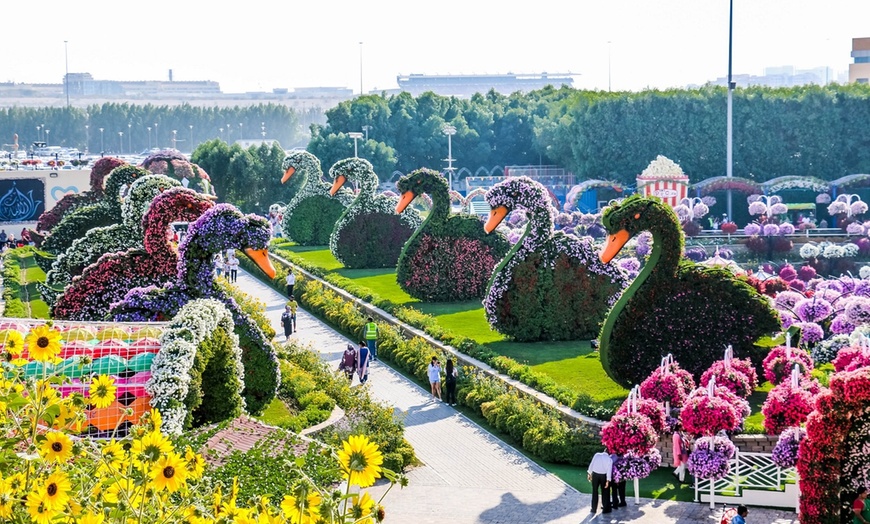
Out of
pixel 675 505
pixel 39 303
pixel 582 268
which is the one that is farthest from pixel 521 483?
pixel 39 303

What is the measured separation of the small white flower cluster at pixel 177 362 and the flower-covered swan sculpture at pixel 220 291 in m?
1.58

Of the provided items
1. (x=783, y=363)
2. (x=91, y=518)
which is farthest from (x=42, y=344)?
(x=783, y=363)

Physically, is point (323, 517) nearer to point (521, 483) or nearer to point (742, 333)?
point (521, 483)

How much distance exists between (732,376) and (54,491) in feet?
46.5

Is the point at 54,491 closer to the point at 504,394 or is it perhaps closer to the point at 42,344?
the point at 42,344

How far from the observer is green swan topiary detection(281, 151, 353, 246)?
44.7 metres

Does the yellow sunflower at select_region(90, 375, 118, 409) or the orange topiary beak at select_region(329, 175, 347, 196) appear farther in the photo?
the orange topiary beak at select_region(329, 175, 347, 196)

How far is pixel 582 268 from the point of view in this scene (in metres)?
25.2

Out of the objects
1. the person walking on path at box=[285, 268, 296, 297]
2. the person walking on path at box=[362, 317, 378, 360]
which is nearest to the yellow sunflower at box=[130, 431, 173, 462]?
the person walking on path at box=[362, 317, 378, 360]

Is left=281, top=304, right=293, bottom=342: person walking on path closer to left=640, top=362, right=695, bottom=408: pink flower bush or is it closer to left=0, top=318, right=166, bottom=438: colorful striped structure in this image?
left=0, top=318, right=166, bottom=438: colorful striped structure

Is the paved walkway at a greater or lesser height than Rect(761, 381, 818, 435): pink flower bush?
lesser

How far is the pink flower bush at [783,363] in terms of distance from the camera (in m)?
19.4

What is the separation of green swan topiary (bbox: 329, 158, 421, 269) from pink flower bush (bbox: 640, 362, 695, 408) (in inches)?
789

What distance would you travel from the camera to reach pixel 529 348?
24.9 meters
